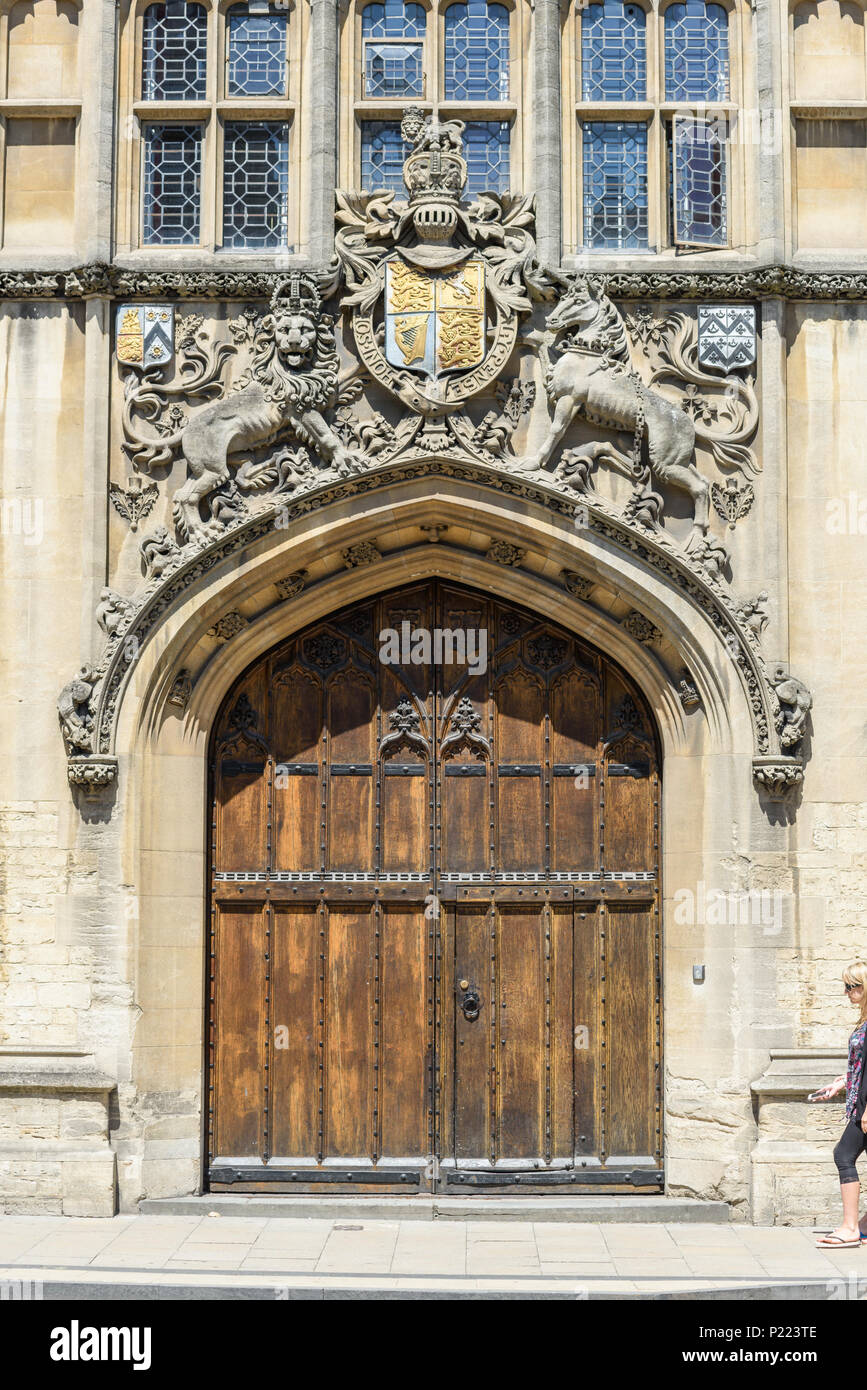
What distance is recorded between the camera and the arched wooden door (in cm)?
1157

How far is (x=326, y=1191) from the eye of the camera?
11.5 meters

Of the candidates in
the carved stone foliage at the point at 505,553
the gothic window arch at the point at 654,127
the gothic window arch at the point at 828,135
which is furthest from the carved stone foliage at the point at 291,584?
the gothic window arch at the point at 828,135

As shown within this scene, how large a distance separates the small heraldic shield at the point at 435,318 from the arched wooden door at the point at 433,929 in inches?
83.0

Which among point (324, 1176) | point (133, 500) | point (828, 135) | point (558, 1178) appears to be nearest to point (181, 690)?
point (133, 500)

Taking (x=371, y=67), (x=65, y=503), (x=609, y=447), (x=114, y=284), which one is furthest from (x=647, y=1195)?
(x=371, y=67)

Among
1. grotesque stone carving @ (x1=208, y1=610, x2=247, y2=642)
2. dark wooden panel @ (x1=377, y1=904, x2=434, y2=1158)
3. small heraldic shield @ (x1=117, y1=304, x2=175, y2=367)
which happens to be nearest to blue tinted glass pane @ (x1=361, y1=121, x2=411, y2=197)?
small heraldic shield @ (x1=117, y1=304, x2=175, y2=367)

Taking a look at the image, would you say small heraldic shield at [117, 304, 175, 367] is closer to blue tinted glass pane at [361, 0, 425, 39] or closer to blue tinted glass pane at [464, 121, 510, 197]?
blue tinted glass pane at [464, 121, 510, 197]

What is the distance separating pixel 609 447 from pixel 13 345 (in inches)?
163

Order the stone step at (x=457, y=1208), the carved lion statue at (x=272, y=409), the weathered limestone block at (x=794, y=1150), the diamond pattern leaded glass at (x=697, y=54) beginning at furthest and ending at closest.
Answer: the diamond pattern leaded glass at (x=697, y=54) < the carved lion statue at (x=272, y=409) < the stone step at (x=457, y=1208) < the weathered limestone block at (x=794, y=1150)

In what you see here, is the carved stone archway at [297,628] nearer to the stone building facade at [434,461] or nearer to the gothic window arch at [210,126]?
the stone building facade at [434,461]

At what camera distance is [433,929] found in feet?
38.4

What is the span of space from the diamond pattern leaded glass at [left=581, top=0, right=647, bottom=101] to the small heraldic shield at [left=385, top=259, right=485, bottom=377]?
5.45 ft

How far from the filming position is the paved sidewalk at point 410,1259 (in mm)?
9023

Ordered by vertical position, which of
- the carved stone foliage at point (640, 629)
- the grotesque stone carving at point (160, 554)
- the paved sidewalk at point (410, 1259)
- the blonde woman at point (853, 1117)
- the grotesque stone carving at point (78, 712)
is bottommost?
the paved sidewalk at point (410, 1259)
